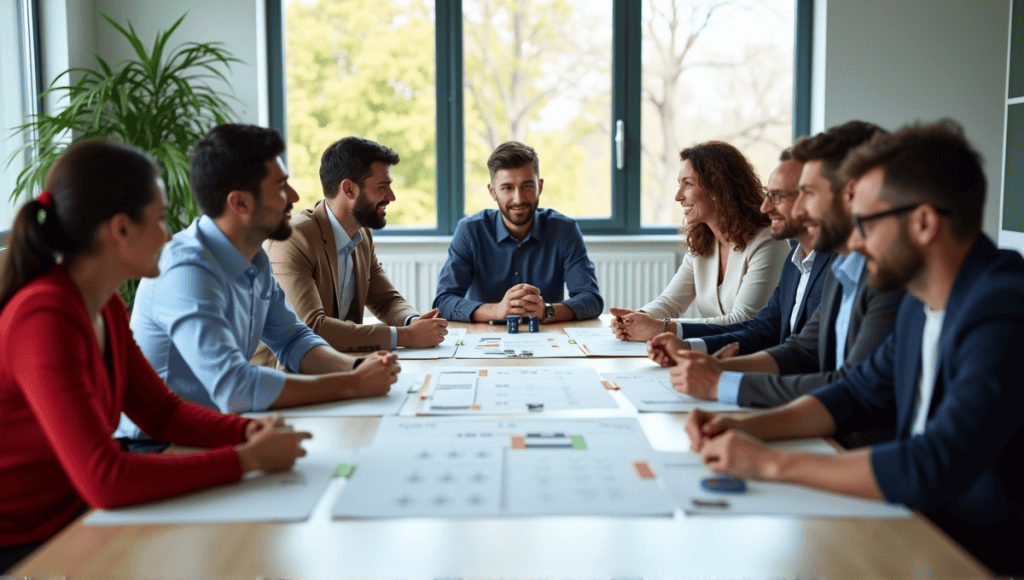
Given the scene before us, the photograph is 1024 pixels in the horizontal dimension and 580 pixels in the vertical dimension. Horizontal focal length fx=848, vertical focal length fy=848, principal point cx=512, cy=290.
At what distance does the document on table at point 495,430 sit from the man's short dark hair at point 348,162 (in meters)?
1.63

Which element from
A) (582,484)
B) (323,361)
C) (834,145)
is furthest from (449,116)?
(582,484)

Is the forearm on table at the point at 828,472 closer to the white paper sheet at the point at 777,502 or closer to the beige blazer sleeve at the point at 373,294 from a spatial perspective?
the white paper sheet at the point at 777,502

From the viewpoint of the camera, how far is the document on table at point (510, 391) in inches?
67.0

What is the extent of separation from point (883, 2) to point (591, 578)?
15.2 ft

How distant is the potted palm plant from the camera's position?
152 inches

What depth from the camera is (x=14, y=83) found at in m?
4.12

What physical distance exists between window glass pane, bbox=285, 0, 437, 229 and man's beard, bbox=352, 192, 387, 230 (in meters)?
1.94

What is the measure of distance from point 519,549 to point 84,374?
71 cm

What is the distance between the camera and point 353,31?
4914mm

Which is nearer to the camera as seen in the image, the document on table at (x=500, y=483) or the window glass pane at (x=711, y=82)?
the document on table at (x=500, y=483)

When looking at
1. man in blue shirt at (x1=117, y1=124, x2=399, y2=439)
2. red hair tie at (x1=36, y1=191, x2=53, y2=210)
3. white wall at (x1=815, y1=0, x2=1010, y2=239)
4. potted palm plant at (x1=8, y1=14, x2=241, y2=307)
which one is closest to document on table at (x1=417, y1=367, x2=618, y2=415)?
man in blue shirt at (x1=117, y1=124, x2=399, y2=439)

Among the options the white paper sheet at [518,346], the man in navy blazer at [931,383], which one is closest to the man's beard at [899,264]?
the man in navy blazer at [931,383]

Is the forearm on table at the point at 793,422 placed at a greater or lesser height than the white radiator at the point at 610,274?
greater

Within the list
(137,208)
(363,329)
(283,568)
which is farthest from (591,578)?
(363,329)
